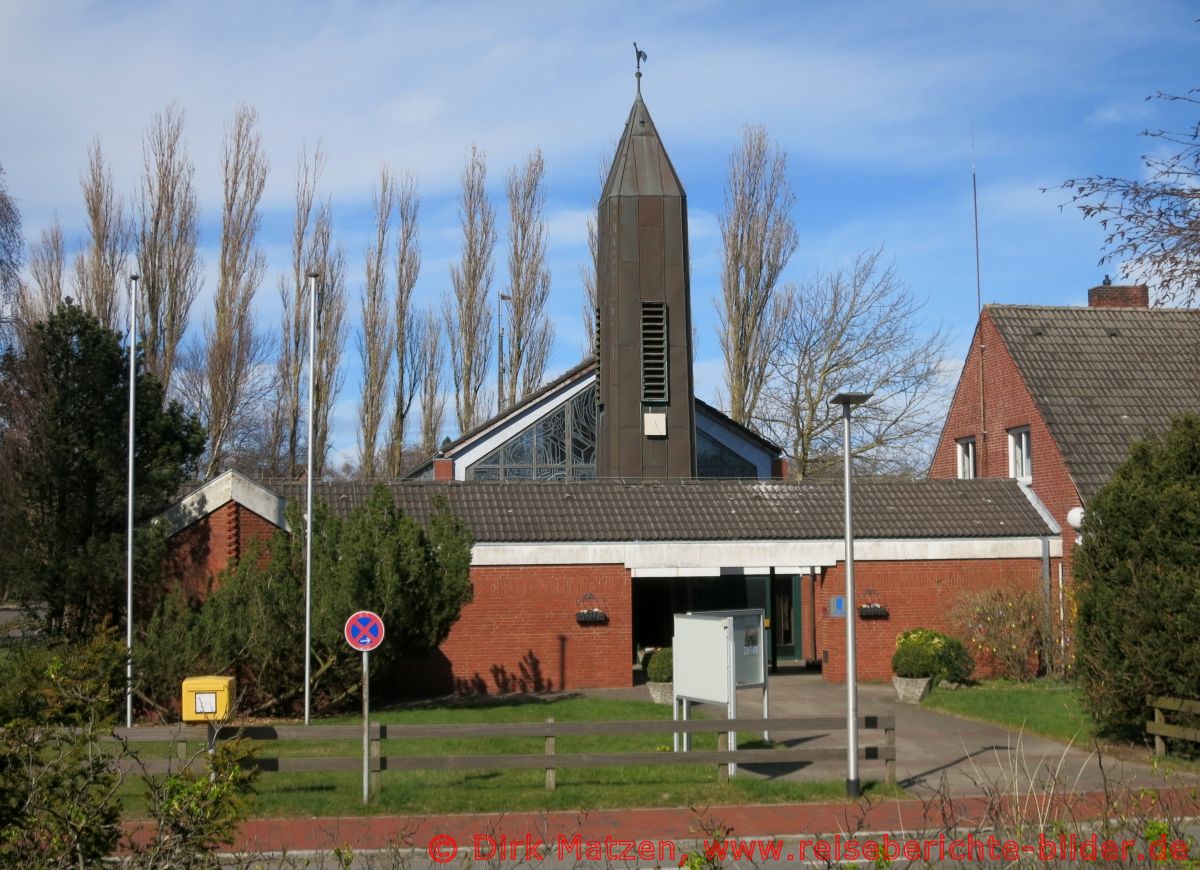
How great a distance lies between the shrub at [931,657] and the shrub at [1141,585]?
4.92 m

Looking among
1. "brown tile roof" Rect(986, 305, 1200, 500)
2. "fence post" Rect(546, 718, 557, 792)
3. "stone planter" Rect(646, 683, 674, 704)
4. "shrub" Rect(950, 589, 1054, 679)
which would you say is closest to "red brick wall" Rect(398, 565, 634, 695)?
"stone planter" Rect(646, 683, 674, 704)

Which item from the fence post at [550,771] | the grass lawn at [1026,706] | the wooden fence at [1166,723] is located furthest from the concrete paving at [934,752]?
the fence post at [550,771]

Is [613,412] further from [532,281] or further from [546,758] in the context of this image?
[532,281]

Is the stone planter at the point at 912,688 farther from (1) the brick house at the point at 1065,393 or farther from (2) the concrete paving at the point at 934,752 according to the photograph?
(1) the brick house at the point at 1065,393

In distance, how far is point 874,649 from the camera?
23.7 metres

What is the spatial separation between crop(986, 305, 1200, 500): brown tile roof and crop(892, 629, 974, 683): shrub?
4.57 metres

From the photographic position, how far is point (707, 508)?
24.6 meters

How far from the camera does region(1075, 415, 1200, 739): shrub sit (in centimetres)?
1453

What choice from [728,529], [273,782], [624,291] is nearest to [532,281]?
[624,291]

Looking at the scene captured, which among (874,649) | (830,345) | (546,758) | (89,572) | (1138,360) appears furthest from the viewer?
(830,345)

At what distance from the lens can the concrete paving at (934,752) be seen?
12791 mm

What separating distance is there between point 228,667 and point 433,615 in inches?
123

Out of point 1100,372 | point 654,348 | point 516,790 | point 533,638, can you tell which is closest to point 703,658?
point 516,790

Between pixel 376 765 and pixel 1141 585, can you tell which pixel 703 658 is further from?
pixel 1141 585
